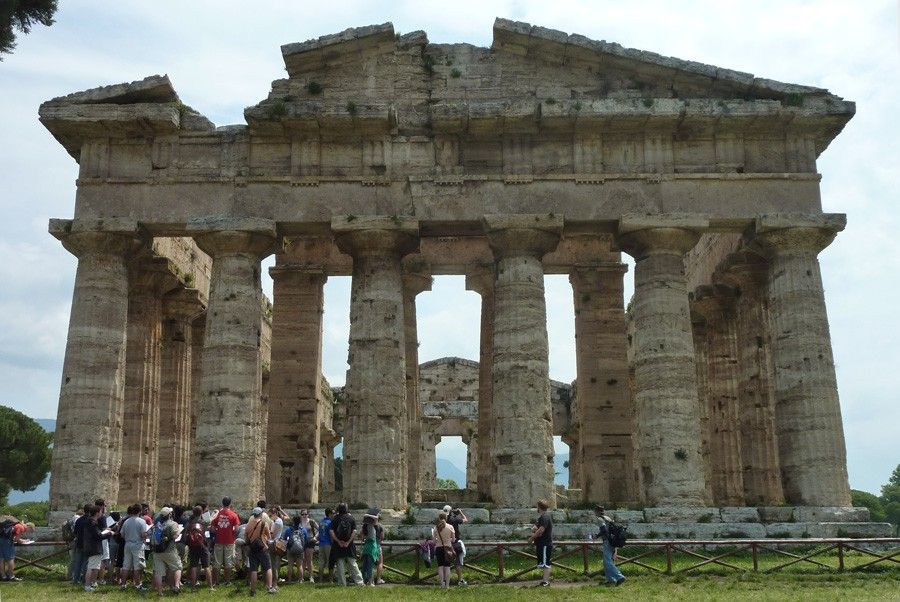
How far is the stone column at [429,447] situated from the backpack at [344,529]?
26.5 metres

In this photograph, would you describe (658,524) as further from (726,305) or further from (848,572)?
(726,305)

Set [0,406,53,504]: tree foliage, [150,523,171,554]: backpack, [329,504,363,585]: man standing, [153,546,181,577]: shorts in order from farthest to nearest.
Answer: [0,406,53,504]: tree foliage < [329,504,363,585]: man standing < [153,546,181,577]: shorts < [150,523,171,554]: backpack

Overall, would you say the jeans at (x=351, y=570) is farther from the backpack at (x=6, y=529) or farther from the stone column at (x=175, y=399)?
the stone column at (x=175, y=399)

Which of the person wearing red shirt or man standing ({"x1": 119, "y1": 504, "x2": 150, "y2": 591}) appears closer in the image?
A: man standing ({"x1": 119, "y1": 504, "x2": 150, "y2": 591})

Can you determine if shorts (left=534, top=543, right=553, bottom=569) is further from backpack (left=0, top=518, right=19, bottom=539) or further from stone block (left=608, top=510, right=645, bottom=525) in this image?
backpack (left=0, top=518, right=19, bottom=539)

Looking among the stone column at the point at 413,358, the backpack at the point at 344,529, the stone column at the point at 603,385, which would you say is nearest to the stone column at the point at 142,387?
the stone column at the point at 413,358

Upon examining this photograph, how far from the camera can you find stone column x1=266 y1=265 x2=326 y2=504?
95.9 ft

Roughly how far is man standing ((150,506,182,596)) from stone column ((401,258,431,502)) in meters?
13.4

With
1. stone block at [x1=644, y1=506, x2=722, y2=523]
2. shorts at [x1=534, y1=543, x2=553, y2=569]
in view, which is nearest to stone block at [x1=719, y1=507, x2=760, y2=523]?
stone block at [x1=644, y1=506, x2=722, y2=523]

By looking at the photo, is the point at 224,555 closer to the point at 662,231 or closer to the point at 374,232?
the point at 374,232

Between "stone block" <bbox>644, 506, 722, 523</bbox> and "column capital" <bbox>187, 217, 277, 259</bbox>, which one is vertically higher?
"column capital" <bbox>187, 217, 277, 259</bbox>

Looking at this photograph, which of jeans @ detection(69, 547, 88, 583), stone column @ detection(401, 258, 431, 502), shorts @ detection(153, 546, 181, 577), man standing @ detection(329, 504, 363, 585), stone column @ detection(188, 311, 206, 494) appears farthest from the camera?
stone column @ detection(188, 311, 206, 494)

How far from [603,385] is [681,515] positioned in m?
7.15

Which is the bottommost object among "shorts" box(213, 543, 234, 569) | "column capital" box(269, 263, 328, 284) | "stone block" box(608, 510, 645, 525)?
"shorts" box(213, 543, 234, 569)
